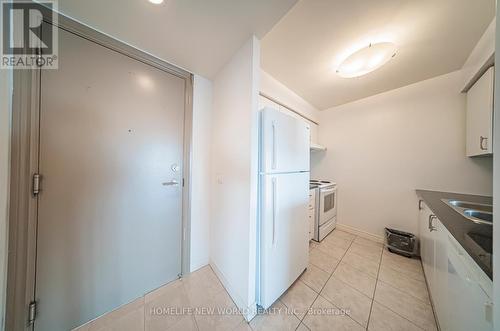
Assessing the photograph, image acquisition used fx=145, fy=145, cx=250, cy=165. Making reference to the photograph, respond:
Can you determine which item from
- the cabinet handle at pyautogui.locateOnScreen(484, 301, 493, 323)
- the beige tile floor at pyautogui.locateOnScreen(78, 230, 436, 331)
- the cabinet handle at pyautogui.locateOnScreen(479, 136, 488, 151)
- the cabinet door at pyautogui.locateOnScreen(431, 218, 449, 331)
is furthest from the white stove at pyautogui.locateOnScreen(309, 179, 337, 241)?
the cabinet handle at pyautogui.locateOnScreen(484, 301, 493, 323)

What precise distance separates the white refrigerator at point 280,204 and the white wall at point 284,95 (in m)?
0.79

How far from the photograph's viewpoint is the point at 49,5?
0.97 m

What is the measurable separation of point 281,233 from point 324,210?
4.68ft

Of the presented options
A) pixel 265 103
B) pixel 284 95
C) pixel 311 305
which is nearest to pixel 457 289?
pixel 311 305

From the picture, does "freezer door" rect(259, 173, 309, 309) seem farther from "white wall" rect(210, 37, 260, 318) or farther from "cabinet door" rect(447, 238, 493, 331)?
"cabinet door" rect(447, 238, 493, 331)

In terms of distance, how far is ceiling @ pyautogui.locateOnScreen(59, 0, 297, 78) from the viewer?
38.3 inches

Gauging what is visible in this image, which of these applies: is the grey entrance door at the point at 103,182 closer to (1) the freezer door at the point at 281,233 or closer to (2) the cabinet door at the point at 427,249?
(1) the freezer door at the point at 281,233

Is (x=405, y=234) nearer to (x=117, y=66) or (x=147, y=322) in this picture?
(x=147, y=322)

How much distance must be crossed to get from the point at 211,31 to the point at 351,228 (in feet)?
11.4

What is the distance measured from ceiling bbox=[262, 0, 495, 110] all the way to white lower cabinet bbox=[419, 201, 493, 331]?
165 cm

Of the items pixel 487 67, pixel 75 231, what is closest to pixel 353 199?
pixel 487 67

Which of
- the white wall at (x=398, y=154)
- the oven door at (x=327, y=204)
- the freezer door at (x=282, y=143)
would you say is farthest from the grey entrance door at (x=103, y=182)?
the white wall at (x=398, y=154)

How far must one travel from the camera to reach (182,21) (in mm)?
1085

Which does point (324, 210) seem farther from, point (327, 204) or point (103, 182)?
point (103, 182)
